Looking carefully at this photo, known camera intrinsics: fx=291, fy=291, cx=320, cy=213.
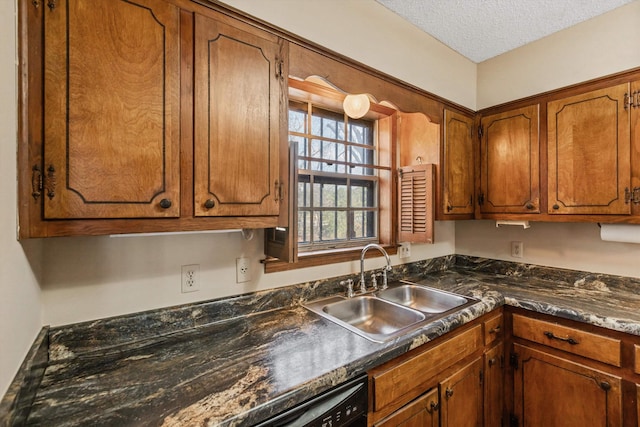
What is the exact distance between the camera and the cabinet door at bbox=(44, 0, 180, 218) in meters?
0.80

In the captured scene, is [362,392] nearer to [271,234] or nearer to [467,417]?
[271,234]

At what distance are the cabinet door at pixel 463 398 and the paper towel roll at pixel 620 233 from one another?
1.11 m

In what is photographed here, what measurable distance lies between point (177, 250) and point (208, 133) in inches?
21.2

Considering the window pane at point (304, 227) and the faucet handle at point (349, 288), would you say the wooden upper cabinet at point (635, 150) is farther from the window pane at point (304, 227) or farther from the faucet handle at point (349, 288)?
the window pane at point (304, 227)

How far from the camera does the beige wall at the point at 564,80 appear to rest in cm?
182

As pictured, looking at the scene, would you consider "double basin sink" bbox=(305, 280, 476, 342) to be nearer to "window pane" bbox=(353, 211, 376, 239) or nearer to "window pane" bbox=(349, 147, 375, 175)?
"window pane" bbox=(353, 211, 376, 239)

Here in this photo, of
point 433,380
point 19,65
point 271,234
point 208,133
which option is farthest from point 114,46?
point 433,380

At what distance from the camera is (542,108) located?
6.28 ft

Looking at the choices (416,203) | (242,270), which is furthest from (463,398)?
(242,270)

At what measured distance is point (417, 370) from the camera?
1.21m

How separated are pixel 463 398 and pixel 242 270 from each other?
49.9 inches

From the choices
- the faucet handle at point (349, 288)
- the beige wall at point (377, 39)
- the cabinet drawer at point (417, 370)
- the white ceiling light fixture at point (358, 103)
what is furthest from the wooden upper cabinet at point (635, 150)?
the faucet handle at point (349, 288)

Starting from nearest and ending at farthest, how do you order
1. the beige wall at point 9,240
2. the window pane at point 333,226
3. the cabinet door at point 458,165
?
the beige wall at point 9,240 < the window pane at point 333,226 < the cabinet door at point 458,165

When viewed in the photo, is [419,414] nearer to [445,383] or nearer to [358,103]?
[445,383]
